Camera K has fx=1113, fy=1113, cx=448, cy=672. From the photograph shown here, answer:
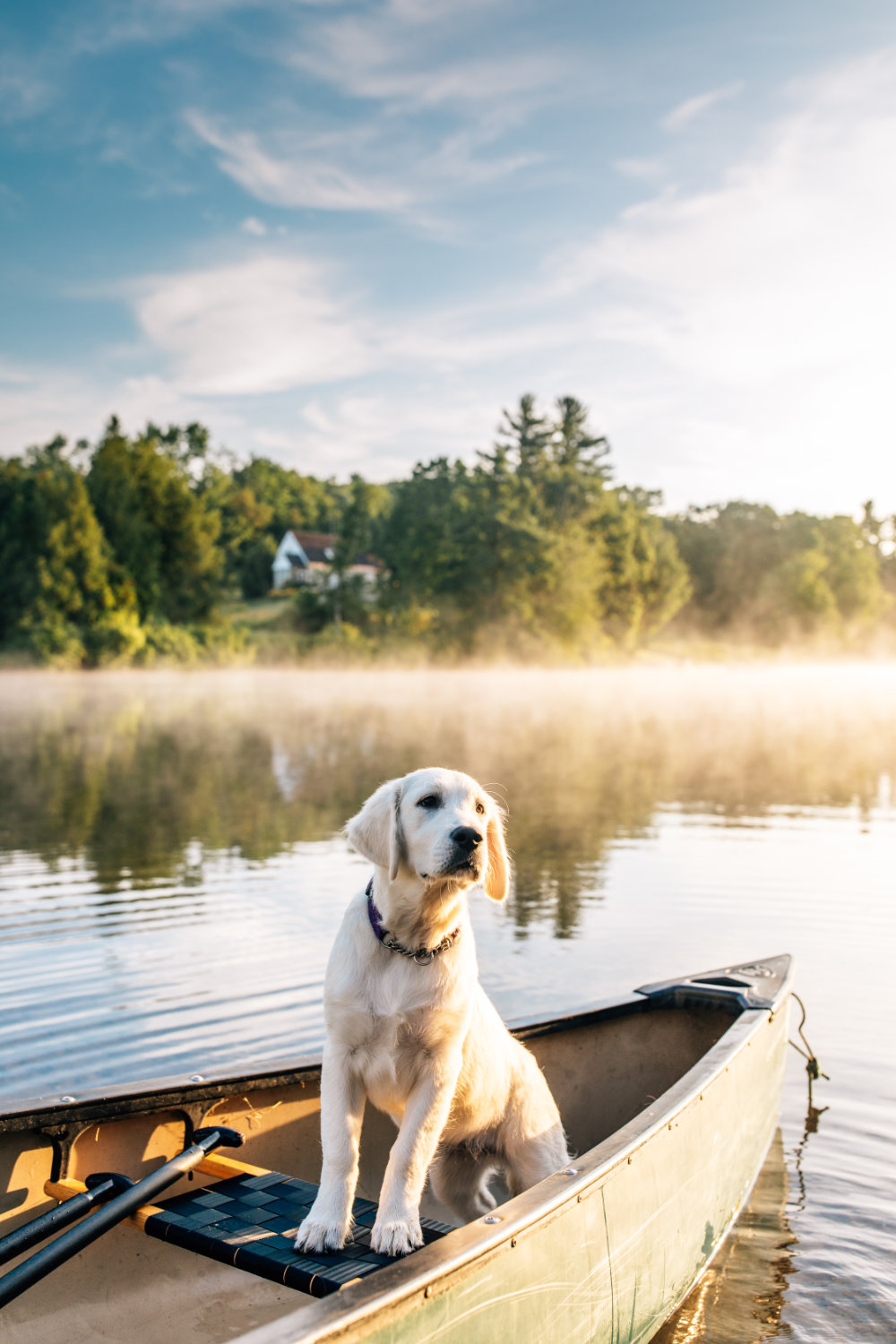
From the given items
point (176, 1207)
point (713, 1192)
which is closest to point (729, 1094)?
point (713, 1192)

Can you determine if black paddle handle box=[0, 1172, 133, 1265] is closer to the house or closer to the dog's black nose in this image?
the dog's black nose

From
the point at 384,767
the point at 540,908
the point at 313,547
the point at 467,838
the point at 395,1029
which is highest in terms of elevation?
the point at 313,547

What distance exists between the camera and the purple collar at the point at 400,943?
3.65m

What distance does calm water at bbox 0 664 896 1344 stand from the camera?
6.15m

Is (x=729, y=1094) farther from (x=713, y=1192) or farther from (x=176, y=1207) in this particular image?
(x=176, y=1207)

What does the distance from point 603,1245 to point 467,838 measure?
1532 millimetres

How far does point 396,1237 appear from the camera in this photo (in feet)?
11.3

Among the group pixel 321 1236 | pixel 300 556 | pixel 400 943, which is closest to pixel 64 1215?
pixel 321 1236

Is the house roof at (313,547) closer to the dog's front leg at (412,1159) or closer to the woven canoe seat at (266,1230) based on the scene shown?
the woven canoe seat at (266,1230)

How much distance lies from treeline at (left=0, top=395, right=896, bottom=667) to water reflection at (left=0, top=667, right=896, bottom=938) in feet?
55.7

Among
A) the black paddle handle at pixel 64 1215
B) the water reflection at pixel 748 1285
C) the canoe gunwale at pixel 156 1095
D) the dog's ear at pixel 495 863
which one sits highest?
the dog's ear at pixel 495 863

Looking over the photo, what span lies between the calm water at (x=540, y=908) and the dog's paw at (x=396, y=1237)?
2.15 metres

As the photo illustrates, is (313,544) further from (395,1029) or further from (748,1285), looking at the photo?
(395,1029)

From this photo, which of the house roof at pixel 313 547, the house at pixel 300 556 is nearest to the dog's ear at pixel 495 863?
the house at pixel 300 556
